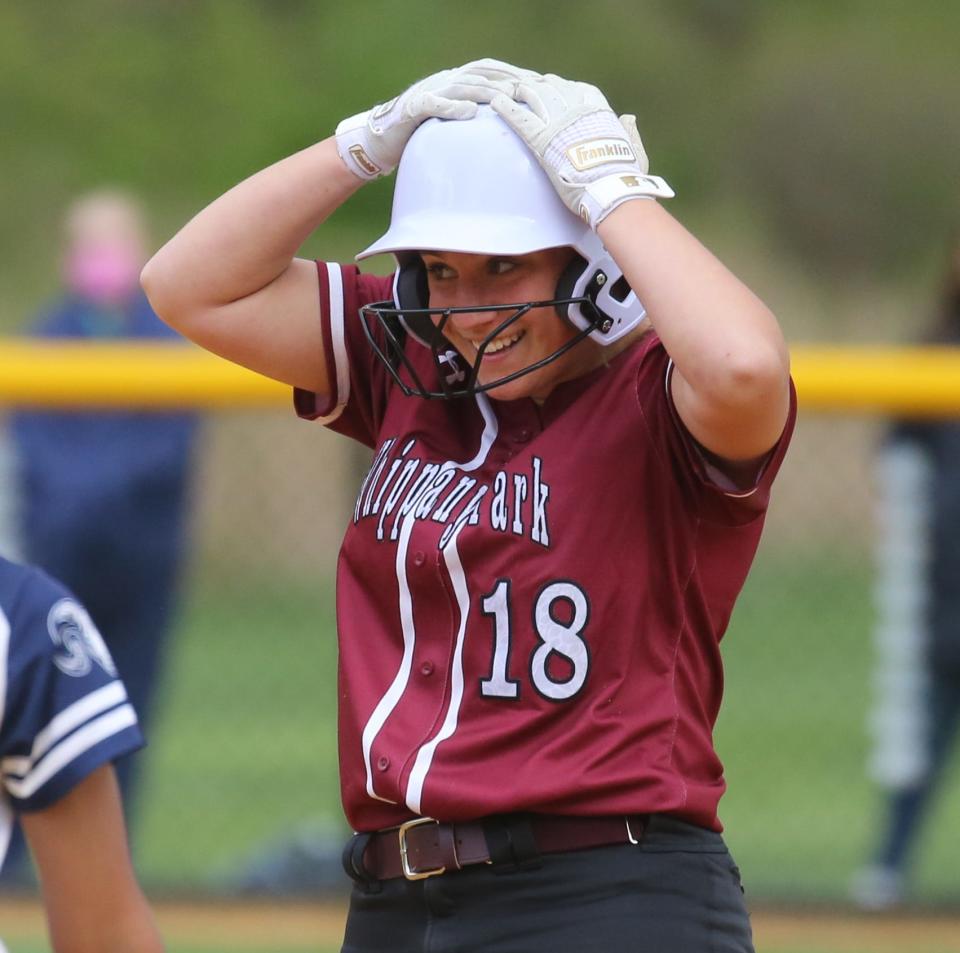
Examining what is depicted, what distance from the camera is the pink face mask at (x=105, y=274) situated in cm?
586

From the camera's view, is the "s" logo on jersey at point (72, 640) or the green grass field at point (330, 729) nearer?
the "s" logo on jersey at point (72, 640)

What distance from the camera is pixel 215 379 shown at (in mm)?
5270

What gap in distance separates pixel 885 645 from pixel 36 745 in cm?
398

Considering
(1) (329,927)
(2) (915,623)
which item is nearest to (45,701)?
(1) (329,927)

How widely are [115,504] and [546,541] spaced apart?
360 centimetres

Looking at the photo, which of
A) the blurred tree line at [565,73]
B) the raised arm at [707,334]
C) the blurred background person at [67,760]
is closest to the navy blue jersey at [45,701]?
the blurred background person at [67,760]

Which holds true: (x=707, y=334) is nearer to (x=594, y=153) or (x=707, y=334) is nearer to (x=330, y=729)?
(x=594, y=153)

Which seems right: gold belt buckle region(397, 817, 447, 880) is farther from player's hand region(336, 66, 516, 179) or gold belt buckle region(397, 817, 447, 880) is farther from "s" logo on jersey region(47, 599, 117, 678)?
player's hand region(336, 66, 516, 179)

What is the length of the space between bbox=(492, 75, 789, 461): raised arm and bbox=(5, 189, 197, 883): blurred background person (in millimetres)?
3376

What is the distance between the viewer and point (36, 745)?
6.63ft

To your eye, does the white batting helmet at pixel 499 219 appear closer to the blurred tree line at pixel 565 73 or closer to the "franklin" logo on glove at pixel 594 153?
the "franklin" logo on glove at pixel 594 153

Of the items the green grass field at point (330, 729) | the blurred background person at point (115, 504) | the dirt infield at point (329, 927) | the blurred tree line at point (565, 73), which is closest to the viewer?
the dirt infield at point (329, 927)

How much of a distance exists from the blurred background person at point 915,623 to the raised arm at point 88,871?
3.45 meters

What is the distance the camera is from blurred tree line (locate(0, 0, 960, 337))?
18.7m
